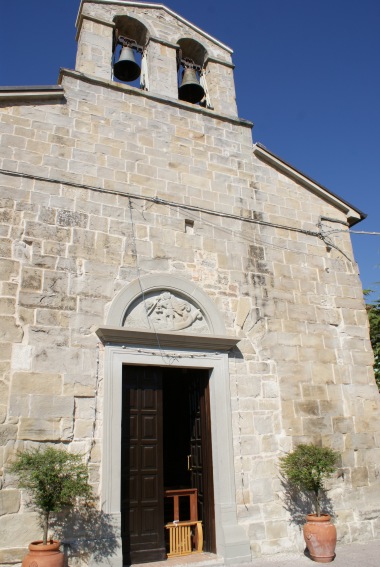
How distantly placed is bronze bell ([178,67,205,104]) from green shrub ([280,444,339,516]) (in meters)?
6.23

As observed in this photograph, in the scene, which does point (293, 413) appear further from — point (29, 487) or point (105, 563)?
point (29, 487)

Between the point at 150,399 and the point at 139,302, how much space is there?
1.28 meters

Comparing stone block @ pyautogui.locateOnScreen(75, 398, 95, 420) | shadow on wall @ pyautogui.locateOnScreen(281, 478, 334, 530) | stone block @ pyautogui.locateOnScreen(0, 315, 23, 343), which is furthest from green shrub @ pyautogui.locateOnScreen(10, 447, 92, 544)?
shadow on wall @ pyautogui.locateOnScreen(281, 478, 334, 530)

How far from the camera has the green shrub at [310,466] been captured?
5793mm

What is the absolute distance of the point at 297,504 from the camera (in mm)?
6164

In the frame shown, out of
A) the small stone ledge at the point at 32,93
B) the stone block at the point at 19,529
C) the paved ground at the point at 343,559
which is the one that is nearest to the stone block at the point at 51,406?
the stone block at the point at 19,529

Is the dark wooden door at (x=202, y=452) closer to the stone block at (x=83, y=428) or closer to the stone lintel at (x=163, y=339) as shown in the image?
the stone lintel at (x=163, y=339)

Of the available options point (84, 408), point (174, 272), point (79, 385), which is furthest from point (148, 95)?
point (84, 408)

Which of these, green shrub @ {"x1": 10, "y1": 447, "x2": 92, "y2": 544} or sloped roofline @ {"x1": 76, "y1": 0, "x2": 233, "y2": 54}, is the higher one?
sloped roofline @ {"x1": 76, "y1": 0, "x2": 233, "y2": 54}

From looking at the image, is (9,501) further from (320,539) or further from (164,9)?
(164,9)

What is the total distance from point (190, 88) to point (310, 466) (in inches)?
258

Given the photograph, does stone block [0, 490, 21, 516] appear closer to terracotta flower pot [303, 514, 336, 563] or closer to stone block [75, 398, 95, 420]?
stone block [75, 398, 95, 420]

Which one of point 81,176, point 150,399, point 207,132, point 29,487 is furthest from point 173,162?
point 29,487

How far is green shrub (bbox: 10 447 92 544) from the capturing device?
4418mm
